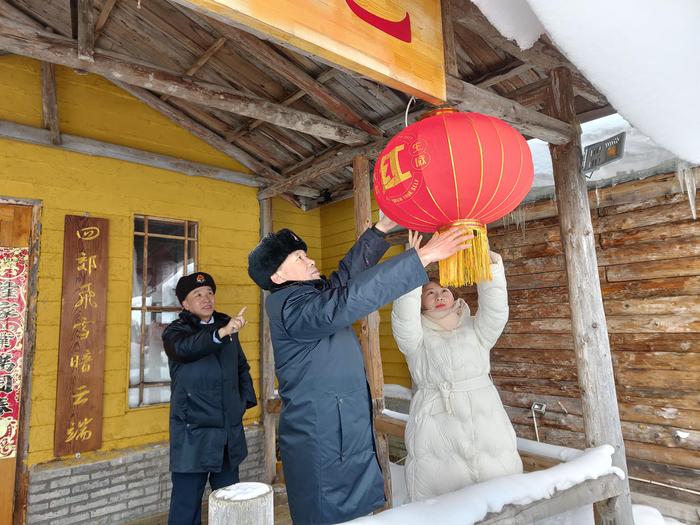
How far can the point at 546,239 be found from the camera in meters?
4.66

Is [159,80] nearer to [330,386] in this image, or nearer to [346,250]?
[330,386]

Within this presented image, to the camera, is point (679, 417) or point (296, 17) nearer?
point (296, 17)

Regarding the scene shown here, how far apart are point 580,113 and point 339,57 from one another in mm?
3100

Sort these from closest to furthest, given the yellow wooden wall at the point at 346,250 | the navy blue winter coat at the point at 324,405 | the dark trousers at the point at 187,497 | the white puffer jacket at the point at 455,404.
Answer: the navy blue winter coat at the point at 324,405 → the white puffer jacket at the point at 455,404 → the dark trousers at the point at 187,497 → the yellow wooden wall at the point at 346,250

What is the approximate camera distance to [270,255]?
2.10 m

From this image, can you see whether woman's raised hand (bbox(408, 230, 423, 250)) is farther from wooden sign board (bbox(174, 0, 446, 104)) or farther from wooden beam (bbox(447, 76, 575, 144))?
wooden beam (bbox(447, 76, 575, 144))

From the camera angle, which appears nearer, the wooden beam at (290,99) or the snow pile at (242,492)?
the snow pile at (242,492)

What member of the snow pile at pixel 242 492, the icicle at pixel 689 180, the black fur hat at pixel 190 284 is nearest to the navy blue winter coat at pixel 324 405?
the snow pile at pixel 242 492

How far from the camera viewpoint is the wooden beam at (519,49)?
2.73 meters

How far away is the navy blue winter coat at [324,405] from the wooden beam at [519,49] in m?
1.90

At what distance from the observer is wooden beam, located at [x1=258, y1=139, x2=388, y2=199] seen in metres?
4.02

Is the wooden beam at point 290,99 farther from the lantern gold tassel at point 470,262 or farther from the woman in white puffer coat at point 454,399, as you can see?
the lantern gold tassel at point 470,262

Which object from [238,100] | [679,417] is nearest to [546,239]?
[679,417]

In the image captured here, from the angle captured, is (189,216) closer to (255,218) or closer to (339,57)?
(255,218)
